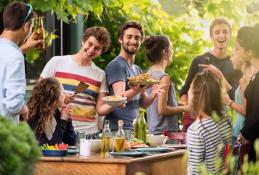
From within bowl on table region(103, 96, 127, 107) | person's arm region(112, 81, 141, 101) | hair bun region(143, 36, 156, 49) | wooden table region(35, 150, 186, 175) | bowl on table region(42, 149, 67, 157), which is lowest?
wooden table region(35, 150, 186, 175)

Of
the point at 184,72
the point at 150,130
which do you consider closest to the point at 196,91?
the point at 150,130

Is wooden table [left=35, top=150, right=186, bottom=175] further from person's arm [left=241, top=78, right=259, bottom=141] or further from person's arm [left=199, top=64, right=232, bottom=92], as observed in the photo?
person's arm [left=199, top=64, right=232, bottom=92]

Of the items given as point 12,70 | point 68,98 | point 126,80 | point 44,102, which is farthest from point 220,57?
point 12,70

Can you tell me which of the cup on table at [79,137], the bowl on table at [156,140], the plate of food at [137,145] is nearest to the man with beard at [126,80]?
the bowl on table at [156,140]

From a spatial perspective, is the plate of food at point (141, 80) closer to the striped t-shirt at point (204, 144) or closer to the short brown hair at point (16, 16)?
the striped t-shirt at point (204, 144)

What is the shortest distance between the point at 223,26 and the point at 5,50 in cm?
327

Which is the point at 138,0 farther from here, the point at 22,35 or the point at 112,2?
the point at 22,35

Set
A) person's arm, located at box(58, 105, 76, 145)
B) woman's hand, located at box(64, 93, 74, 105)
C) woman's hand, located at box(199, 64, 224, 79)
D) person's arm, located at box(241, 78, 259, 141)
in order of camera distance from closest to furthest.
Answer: person's arm, located at box(241, 78, 259, 141) < person's arm, located at box(58, 105, 76, 145) < woman's hand, located at box(64, 93, 74, 105) < woman's hand, located at box(199, 64, 224, 79)

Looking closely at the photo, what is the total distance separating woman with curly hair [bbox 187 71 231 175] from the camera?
8.01 meters

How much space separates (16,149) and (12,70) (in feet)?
10.3

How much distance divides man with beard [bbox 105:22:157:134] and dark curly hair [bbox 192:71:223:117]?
1110 mm

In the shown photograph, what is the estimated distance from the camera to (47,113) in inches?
325

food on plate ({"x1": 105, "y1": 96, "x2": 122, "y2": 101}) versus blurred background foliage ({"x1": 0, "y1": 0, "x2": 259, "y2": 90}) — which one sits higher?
blurred background foliage ({"x1": 0, "y1": 0, "x2": 259, "y2": 90})

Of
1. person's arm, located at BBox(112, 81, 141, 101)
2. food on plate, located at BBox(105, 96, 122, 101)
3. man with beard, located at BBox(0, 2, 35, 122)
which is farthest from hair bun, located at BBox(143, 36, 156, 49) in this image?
man with beard, located at BBox(0, 2, 35, 122)
